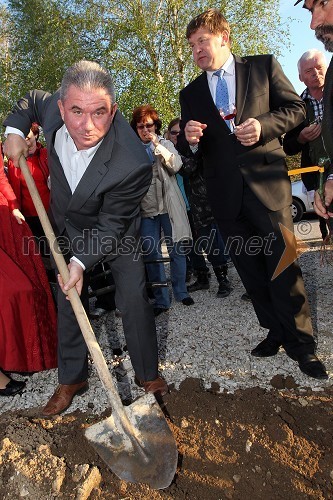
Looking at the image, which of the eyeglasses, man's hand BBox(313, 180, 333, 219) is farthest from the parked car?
man's hand BBox(313, 180, 333, 219)

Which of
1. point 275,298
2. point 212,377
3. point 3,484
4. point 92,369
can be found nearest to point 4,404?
point 92,369

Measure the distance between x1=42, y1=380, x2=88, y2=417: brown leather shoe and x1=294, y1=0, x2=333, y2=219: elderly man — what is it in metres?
1.97

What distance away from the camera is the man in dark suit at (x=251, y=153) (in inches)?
110

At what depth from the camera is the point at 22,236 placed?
346 cm

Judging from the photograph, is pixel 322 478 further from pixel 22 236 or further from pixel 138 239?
pixel 22 236

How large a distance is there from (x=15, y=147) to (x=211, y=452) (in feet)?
7.32

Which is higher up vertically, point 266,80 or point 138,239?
point 266,80

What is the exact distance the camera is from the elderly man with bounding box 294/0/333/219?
2.01 meters

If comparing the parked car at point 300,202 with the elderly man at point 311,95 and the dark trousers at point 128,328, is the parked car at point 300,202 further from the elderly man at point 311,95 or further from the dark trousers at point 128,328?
the dark trousers at point 128,328

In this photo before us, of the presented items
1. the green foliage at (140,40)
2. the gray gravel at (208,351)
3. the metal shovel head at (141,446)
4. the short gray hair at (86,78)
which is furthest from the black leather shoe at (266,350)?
the green foliage at (140,40)

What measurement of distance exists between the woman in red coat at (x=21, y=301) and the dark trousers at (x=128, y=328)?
522 millimetres

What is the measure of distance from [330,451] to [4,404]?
2175mm

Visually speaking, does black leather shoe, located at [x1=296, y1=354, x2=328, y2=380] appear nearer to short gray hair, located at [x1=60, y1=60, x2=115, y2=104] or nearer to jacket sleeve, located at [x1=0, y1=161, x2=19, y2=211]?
short gray hair, located at [x1=60, y1=60, x2=115, y2=104]

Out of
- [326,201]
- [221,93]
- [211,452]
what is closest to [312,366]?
[211,452]
